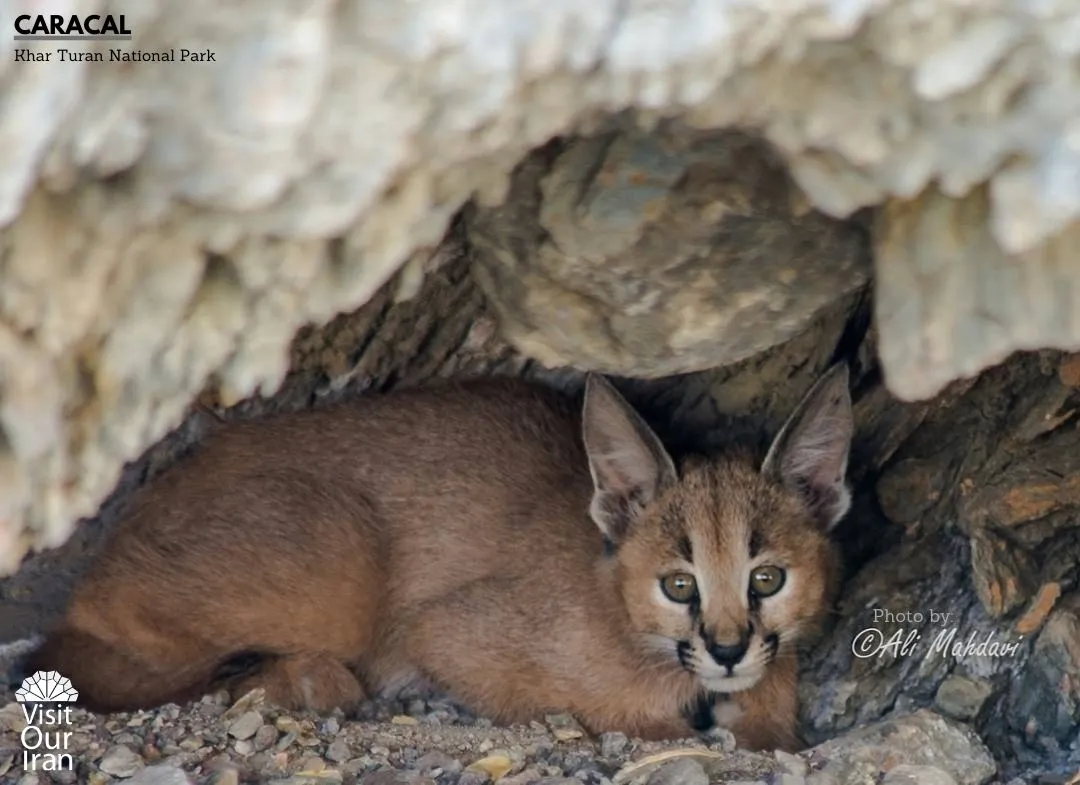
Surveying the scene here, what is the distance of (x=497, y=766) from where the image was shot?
4.24 m

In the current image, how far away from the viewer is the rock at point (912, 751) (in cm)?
416

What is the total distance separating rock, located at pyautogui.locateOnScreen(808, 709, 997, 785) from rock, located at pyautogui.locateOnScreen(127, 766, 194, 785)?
5.78 feet

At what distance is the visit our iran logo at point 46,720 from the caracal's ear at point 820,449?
8.16ft

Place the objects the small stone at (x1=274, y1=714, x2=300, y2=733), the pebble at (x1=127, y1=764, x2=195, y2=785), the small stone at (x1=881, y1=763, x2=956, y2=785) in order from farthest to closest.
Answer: the small stone at (x1=274, y1=714, x2=300, y2=733) < the small stone at (x1=881, y1=763, x2=956, y2=785) < the pebble at (x1=127, y1=764, x2=195, y2=785)

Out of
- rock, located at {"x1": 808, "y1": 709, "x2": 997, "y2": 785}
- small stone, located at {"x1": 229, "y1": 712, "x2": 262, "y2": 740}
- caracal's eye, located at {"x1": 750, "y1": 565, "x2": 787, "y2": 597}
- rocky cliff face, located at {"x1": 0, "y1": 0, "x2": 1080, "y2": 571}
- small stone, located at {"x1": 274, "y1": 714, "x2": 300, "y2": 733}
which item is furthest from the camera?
caracal's eye, located at {"x1": 750, "y1": 565, "x2": 787, "y2": 597}

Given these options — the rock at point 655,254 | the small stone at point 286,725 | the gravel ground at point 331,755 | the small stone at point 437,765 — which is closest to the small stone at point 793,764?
the gravel ground at point 331,755

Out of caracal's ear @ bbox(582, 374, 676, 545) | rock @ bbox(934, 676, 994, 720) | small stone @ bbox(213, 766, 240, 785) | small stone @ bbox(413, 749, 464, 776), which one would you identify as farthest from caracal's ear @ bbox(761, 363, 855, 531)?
small stone @ bbox(213, 766, 240, 785)

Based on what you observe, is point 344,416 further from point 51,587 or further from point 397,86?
point 397,86

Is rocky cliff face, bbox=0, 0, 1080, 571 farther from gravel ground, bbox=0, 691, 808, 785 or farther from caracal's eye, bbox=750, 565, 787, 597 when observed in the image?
caracal's eye, bbox=750, 565, 787, 597

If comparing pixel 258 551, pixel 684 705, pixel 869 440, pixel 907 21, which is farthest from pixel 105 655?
pixel 907 21

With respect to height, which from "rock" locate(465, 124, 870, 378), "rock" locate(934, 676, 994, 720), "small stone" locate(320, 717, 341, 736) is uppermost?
"rock" locate(465, 124, 870, 378)

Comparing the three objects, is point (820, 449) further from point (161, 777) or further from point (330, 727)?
point (161, 777)

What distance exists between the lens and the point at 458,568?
5.38 meters

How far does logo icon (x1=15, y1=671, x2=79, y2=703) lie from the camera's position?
447cm
